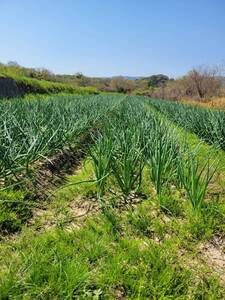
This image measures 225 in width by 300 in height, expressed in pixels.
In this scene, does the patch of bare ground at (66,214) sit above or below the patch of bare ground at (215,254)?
above

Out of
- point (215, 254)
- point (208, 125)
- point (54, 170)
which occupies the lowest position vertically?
point (215, 254)

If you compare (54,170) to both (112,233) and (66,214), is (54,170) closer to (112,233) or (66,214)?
(66,214)

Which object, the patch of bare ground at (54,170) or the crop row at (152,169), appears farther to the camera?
the patch of bare ground at (54,170)

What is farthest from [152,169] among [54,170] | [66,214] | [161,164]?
[54,170]

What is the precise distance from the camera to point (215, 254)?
224 centimetres

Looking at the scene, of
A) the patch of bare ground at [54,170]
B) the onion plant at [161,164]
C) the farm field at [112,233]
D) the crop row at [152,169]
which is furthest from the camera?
the patch of bare ground at [54,170]

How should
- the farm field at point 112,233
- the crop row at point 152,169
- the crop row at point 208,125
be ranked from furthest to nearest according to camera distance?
the crop row at point 208,125
the crop row at point 152,169
the farm field at point 112,233

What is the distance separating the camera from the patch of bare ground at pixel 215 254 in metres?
2.08

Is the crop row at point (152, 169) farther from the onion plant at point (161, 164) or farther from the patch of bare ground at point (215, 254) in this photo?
the patch of bare ground at point (215, 254)

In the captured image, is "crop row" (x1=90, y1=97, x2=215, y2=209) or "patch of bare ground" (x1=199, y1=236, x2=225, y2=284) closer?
"patch of bare ground" (x1=199, y1=236, x2=225, y2=284)

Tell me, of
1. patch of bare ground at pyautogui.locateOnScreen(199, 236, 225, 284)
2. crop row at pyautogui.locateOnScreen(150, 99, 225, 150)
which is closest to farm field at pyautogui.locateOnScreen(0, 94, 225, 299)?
patch of bare ground at pyautogui.locateOnScreen(199, 236, 225, 284)

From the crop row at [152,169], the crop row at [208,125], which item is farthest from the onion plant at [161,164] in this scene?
the crop row at [208,125]

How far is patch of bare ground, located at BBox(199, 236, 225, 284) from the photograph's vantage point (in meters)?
2.08

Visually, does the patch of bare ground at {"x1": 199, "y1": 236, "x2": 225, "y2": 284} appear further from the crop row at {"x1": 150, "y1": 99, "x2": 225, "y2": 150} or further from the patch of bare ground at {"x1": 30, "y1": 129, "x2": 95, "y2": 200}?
the crop row at {"x1": 150, "y1": 99, "x2": 225, "y2": 150}
